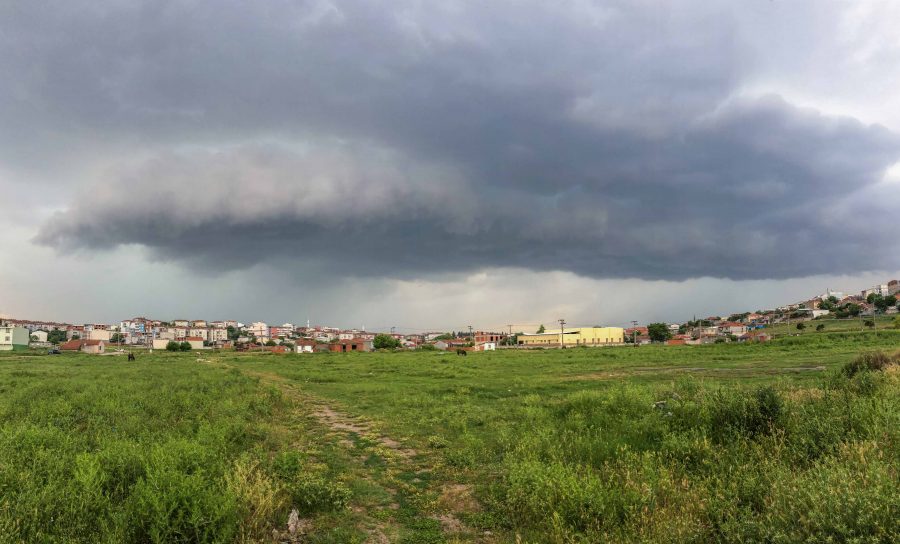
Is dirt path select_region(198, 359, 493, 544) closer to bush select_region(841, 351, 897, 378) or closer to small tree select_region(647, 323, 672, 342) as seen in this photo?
bush select_region(841, 351, 897, 378)

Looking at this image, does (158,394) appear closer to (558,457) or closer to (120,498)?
(120,498)

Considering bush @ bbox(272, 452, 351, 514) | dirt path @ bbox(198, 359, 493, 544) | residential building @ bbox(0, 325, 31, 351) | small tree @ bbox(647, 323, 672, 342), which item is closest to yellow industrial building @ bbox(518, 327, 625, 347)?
small tree @ bbox(647, 323, 672, 342)

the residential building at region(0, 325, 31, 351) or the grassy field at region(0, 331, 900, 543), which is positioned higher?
the grassy field at region(0, 331, 900, 543)

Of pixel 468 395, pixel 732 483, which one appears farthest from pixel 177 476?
pixel 468 395

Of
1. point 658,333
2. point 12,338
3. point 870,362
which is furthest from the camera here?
point 658,333

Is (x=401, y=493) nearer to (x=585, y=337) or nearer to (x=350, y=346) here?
(x=350, y=346)

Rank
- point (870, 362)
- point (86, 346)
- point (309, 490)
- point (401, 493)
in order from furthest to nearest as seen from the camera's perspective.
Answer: point (86, 346) < point (870, 362) < point (401, 493) < point (309, 490)

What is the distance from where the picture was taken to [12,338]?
118125mm

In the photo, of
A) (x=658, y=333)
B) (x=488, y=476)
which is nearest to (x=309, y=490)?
(x=488, y=476)

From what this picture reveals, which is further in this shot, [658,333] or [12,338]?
[658,333]

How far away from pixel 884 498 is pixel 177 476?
9165 millimetres

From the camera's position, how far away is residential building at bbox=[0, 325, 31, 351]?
111m

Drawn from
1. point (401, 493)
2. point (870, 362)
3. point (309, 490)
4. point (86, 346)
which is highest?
point (870, 362)

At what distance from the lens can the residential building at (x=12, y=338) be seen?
111 metres
